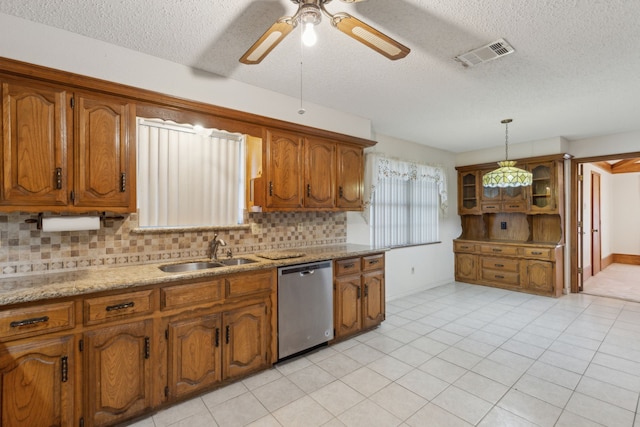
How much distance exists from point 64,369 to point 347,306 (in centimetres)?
223

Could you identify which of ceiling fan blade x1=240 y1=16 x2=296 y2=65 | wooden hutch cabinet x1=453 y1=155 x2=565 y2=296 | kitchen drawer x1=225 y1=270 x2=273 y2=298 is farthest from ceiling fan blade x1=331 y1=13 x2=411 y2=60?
wooden hutch cabinet x1=453 y1=155 x2=565 y2=296

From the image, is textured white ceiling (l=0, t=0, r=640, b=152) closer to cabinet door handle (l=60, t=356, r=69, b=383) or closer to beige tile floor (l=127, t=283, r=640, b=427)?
cabinet door handle (l=60, t=356, r=69, b=383)

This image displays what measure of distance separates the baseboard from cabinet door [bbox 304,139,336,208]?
825 centimetres

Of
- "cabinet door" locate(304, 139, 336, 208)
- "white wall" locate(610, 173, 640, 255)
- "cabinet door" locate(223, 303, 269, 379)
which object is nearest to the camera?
"cabinet door" locate(223, 303, 269, 379)

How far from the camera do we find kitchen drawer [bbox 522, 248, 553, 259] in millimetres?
4685

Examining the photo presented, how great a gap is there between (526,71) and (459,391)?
2619 mm

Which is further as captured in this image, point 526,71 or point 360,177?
point 360,177

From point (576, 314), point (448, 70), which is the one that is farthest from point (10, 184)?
point (576, 314)

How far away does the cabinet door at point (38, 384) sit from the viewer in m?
1.60

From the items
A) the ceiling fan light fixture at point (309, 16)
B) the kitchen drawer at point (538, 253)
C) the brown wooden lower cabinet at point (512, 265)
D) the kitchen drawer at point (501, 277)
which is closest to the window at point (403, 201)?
the brown wooden lower cabinet at point (512, 265)

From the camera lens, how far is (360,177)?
367 centimetres

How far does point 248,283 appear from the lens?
7.95 feet

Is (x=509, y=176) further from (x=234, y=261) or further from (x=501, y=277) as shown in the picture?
(x=234, y=261)

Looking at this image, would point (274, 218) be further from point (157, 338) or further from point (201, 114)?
point (157, 338)
